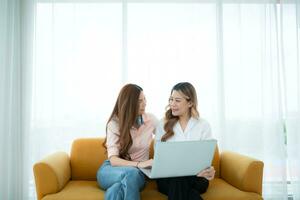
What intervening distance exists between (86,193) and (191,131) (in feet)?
2.91

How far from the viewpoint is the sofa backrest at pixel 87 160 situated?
8.70 ft

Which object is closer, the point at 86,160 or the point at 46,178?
the point at 46,178

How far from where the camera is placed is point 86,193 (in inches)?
86.6

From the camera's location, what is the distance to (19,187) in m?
3.16

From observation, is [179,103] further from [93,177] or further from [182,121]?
[93,177]

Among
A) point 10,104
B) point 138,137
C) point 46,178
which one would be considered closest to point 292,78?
point 138,137

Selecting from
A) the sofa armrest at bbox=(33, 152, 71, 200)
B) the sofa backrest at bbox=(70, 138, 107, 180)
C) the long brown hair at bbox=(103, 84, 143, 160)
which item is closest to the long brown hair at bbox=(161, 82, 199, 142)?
the long brown hair at bbox=(103, 84, 143, 160)

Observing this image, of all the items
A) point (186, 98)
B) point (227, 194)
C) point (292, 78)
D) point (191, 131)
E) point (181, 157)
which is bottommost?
point (227, 194)

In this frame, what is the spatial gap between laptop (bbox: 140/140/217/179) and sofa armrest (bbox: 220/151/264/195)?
0.35 metres

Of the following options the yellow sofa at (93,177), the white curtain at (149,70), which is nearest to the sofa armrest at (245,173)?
the yellow sofa at (93,177)

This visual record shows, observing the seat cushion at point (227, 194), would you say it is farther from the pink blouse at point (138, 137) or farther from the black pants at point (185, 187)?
the pink blouse at point (138, 137)

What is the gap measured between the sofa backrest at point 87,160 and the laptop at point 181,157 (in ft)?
2.21

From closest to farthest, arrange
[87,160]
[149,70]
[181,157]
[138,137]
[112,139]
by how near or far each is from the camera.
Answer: [181,157]
[112,139]
[138,137]
[87,160]
[149,70]

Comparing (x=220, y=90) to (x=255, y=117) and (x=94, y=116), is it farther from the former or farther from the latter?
(x=94, y=116)
